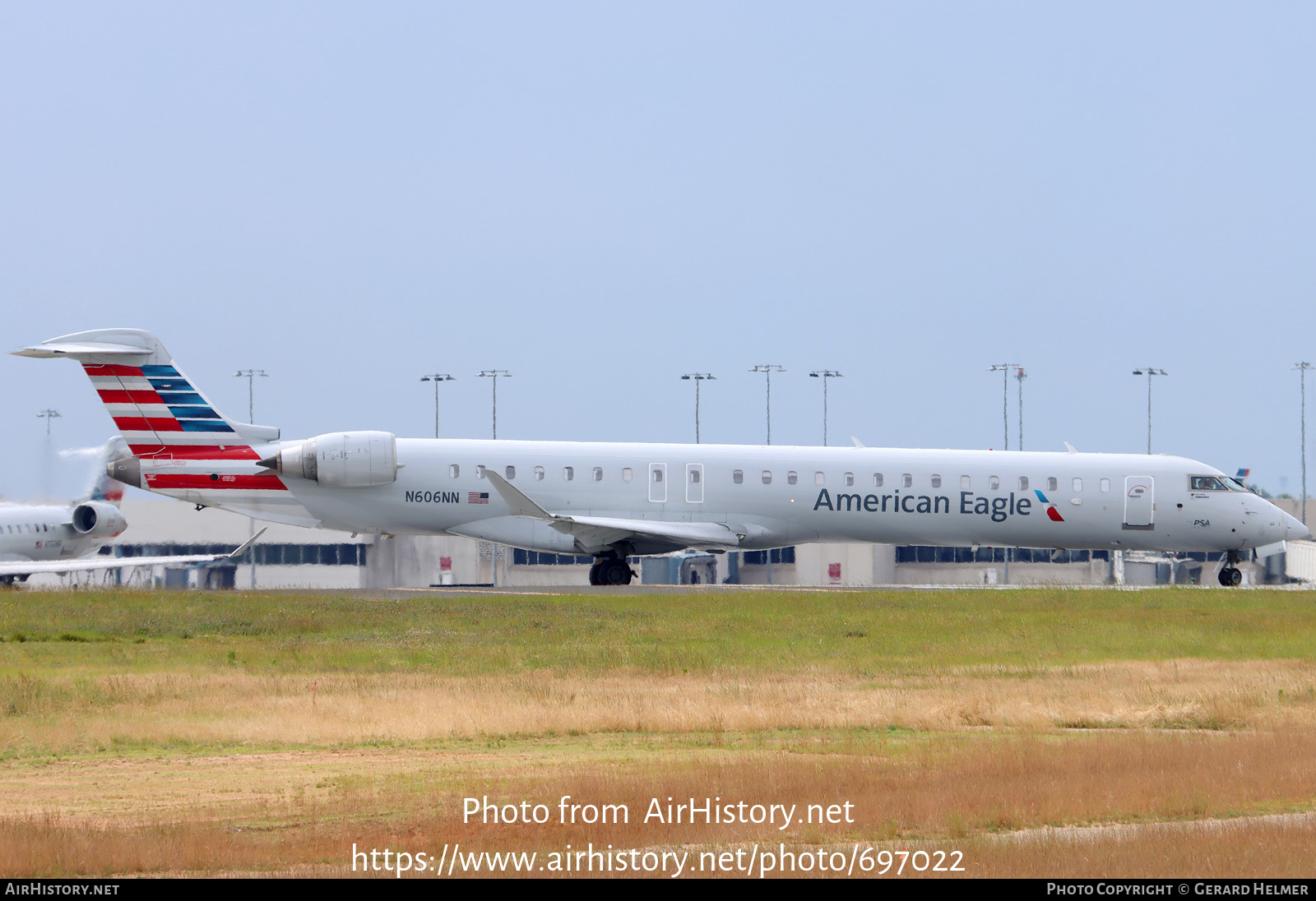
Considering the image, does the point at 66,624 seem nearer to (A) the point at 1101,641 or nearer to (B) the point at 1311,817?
(A) the point at 1101,641

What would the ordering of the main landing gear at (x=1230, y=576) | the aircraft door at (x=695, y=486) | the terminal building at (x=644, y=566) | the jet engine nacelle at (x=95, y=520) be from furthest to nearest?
the terminal building at (x=644, y=566) → the jet engine nacelle at (x=95, y=520) → the main landing gear at (x=1230, y=576) → the aircraft door at (x=695, y=486)

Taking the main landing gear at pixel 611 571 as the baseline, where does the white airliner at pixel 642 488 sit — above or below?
above

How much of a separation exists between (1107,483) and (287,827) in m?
30.3

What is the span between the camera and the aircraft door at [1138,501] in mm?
37344

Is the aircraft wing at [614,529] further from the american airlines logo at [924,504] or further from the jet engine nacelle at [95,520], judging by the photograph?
the jet engine nacelle at [95,520]

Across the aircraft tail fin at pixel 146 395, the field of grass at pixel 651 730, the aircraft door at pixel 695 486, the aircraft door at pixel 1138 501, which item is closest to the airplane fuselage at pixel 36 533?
the aircraft tail fin at pixel 146 395

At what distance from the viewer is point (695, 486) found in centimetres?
3616

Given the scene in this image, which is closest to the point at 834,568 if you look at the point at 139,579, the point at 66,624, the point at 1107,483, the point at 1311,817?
the point at 1107,483

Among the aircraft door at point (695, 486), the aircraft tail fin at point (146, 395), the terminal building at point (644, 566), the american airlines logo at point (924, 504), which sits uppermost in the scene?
the aircraft tail fin at point (146, 395)

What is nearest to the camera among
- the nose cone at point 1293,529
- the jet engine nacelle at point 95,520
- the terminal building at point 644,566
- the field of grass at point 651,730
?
the field of grass at point 651,730

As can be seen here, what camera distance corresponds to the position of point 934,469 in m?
36.8

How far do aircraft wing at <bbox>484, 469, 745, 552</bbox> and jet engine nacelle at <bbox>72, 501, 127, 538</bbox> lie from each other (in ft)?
66.9

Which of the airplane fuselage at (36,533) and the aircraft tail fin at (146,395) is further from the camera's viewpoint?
the airplane fuselage at (36,533)

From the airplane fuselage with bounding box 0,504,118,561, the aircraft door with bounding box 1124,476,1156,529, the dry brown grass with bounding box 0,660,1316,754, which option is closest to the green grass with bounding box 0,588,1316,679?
the dry brown grass with bounding box 0,660,1316,754
